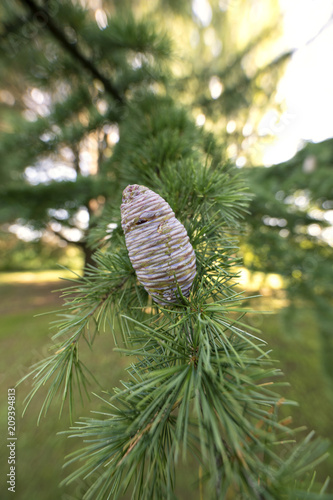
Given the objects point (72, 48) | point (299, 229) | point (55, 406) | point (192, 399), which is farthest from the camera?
point (299, 229)

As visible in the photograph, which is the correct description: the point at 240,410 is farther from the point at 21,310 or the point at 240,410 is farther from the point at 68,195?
the point at 21,310

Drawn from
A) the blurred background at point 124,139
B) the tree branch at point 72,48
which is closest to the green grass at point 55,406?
the blurred background at point 124,139

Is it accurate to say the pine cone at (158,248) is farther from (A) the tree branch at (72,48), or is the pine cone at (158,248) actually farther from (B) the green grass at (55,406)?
(A) the tree branch at (72,48)

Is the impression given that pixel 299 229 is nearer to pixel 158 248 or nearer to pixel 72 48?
pixel 158 248

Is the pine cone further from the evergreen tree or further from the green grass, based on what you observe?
the evergreen tree

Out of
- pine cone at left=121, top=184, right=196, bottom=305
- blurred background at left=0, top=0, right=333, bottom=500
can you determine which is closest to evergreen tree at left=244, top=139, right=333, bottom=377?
blurred background at left=0, top=0, right=333, bottom=500

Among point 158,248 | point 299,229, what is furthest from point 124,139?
point 299,229
